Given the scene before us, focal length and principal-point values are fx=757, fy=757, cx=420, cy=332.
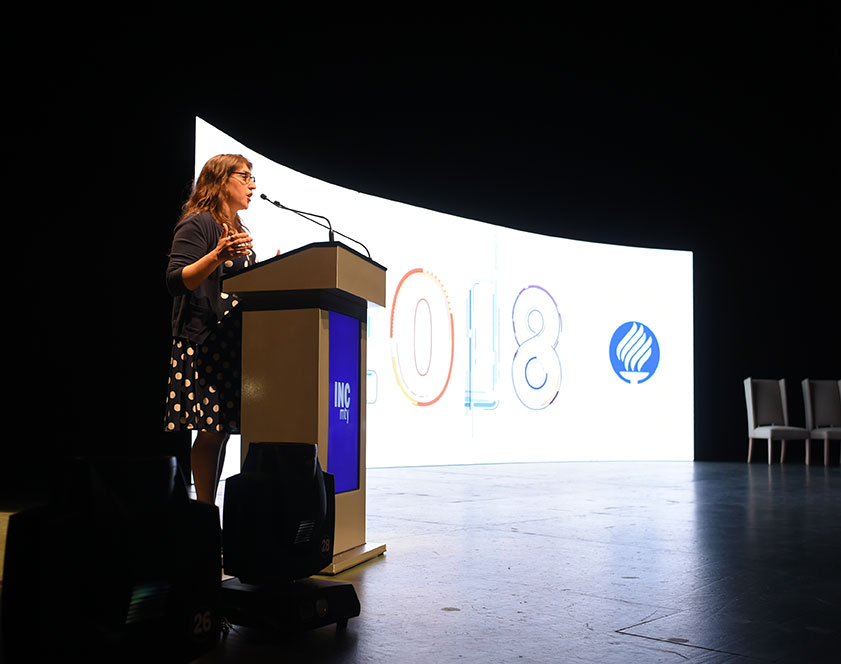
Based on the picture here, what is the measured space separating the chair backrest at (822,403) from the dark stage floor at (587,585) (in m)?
4.54

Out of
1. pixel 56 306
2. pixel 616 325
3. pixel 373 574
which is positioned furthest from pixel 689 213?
pixel 373 574

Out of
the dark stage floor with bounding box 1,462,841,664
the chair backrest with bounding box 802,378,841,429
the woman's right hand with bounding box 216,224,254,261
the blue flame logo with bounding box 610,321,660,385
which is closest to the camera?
the dark stage floor with bounding box 1,462,841,664

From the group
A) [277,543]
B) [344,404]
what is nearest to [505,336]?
[344,404]

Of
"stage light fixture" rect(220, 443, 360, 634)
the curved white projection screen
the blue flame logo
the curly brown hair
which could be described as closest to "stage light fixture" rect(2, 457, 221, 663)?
"stage light fixture" rect(220, 443, 360, 634)

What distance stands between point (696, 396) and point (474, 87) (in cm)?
454

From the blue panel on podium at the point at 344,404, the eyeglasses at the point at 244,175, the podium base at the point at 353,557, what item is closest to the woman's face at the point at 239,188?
the eyeglasses at the point at 244,175

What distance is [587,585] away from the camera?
1904 millimetres

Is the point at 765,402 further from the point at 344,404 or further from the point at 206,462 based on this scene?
the point at 206,462

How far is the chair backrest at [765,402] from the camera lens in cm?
809

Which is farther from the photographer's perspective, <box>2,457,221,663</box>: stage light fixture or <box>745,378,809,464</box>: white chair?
<box>745,378,809,464</box>: white chair

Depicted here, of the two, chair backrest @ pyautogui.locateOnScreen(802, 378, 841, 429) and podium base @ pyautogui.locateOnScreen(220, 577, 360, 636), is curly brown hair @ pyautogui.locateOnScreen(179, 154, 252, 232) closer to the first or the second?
podium base @ pyautogui.locateOnScreen(220, 577, 360, 636)

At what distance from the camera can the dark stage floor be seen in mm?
1351

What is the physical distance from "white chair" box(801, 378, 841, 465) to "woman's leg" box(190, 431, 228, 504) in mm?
7547

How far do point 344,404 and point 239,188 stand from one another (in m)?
0.67
